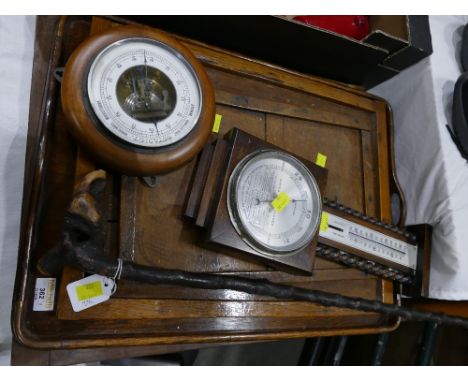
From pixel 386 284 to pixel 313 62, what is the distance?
2.26 feet

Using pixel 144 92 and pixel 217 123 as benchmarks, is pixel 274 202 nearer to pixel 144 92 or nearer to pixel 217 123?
pixel 217 123

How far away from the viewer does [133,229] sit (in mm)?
889

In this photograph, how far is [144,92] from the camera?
0.85 m

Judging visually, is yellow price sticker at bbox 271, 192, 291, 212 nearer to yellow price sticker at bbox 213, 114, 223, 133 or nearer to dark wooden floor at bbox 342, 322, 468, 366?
yellow price sticker at bbox 213, 114, 223, 133

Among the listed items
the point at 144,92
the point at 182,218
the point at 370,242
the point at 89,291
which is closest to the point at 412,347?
the point at 370,242

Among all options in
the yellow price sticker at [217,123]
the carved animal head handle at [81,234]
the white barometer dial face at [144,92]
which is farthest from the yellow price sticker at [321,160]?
the carved animal head handle at [81,234]

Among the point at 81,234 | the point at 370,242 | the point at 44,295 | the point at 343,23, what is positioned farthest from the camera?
the point at 343,23

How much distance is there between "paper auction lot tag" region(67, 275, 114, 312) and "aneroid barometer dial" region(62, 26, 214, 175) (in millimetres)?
236

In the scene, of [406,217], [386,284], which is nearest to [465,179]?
[406,217]

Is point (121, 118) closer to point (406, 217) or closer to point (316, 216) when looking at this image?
point (316, 216)

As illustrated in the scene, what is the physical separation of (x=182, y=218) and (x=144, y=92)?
0.28 metres

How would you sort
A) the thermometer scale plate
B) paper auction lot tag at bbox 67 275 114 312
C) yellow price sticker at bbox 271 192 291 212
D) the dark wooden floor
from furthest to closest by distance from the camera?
the dark wooden floor < the thermometer scale plate < yellow price sticker at bbox 271 192 291 212 < paper auction lot tag at bbox 67 275 114 312

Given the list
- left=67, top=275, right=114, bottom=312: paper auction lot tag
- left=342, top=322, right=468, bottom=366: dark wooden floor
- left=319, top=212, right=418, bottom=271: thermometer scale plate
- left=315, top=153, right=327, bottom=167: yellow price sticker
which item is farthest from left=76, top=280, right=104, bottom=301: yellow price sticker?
left=342, top=322, right=468, bottom=366: dark wooden floor

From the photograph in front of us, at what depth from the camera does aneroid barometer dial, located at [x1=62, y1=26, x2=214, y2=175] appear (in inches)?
31.0
